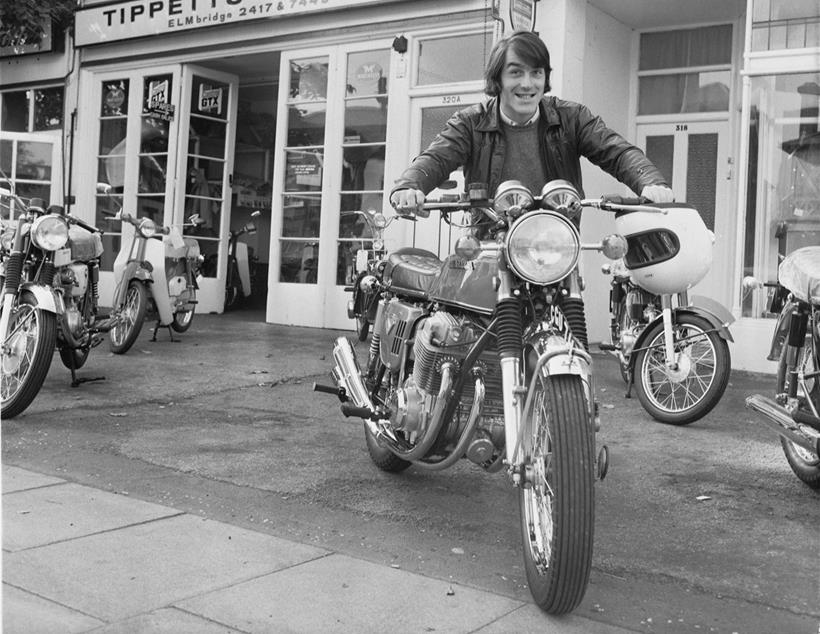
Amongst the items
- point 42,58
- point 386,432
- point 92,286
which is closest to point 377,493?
point 386,432

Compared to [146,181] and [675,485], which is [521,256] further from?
[146,181]

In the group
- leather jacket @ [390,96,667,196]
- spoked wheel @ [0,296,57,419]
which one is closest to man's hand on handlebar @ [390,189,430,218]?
leather jacket @ [390,96,667,196]

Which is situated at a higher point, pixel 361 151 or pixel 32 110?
pixel 32 110

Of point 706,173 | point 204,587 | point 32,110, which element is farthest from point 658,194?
point 32,110

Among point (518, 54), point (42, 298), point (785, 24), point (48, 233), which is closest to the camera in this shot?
point (518, 54)

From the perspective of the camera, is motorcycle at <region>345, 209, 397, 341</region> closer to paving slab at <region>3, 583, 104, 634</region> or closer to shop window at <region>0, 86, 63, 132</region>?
paving slab at <region>3, 583, 104, 634</region>

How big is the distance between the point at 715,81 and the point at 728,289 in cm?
216

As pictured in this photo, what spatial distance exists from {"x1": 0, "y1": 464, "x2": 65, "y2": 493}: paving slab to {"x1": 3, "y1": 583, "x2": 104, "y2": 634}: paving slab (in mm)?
1356

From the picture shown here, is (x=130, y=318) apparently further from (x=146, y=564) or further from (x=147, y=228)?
(x=146, y=564)

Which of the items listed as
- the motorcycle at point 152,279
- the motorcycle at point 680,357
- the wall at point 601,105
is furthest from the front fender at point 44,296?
the wall at point 601,105

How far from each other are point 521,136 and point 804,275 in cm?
142

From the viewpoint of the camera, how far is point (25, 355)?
5426 mm

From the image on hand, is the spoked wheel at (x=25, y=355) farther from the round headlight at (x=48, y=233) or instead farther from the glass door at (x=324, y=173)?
the glass door at (x=324, y=173)

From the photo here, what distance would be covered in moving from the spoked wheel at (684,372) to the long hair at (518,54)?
2.66m
